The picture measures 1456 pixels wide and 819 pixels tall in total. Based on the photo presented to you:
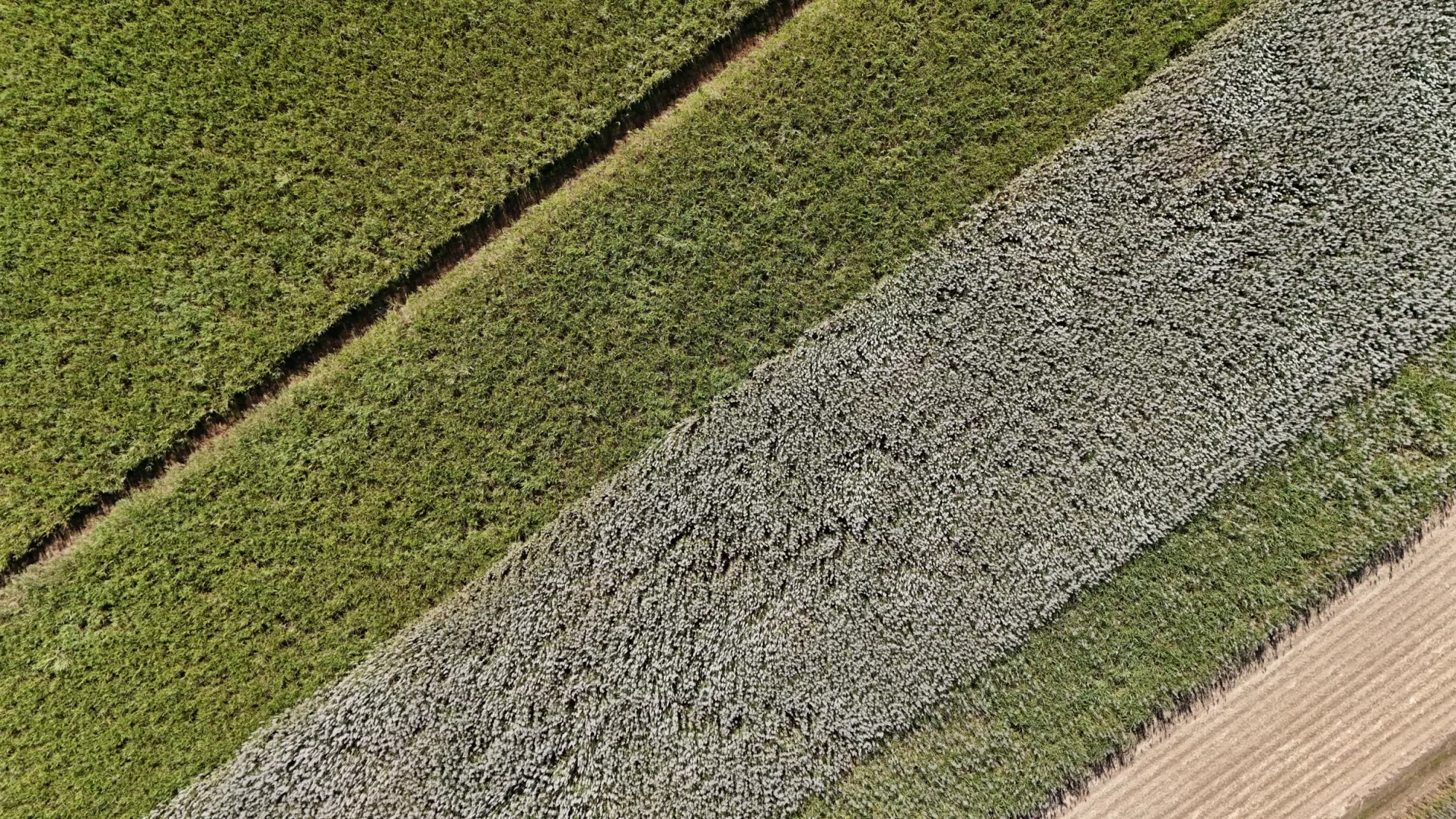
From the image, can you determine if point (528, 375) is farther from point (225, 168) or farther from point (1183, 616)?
point (1183, 616)

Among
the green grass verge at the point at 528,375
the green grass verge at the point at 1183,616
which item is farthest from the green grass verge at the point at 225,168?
the green grass verge at the point at 1183,616

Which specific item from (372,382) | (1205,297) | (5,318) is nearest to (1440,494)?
(1205,297)

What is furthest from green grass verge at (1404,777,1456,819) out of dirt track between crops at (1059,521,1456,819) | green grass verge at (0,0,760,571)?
green grass verge at (0,0,760,571)

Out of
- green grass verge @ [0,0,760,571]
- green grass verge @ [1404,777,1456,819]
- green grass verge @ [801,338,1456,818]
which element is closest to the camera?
green grass verge @ [801,338,1456,818]

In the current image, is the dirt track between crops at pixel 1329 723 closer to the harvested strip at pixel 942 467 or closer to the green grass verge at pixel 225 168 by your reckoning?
the harvested strip at pixel 942 467

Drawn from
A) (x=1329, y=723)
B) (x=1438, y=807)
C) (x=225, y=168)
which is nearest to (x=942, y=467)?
(x=1329, y=723)

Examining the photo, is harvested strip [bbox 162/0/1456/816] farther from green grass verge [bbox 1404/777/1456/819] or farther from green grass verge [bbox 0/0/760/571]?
green grass verge [bbox 1404/777/1456/819]

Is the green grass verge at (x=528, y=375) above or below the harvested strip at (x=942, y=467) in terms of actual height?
above
